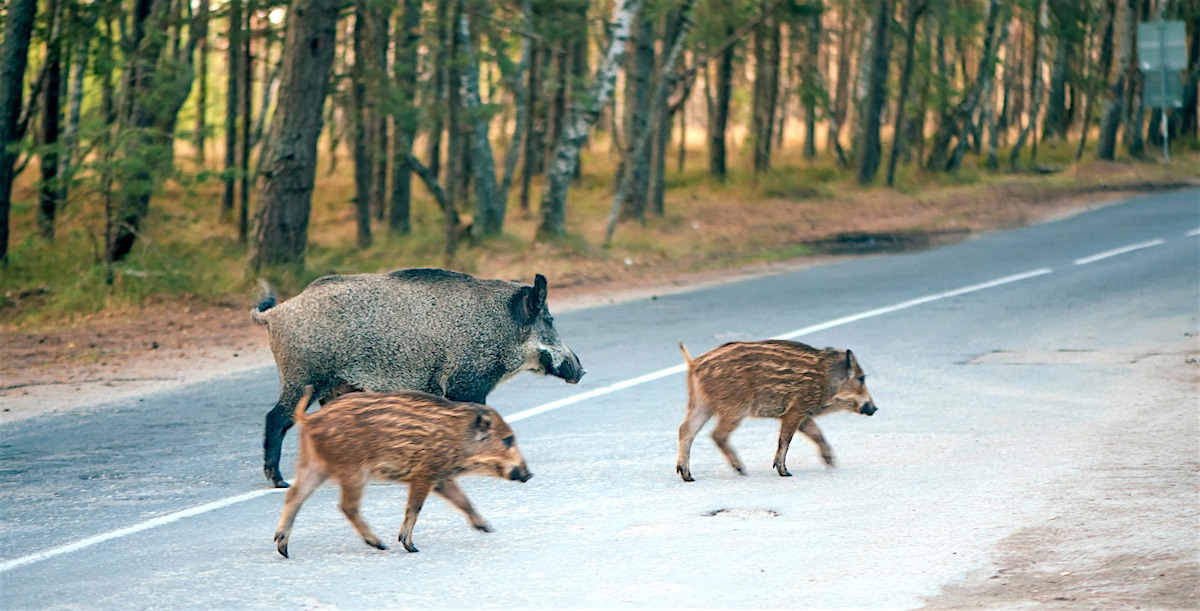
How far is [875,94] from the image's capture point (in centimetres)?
3572

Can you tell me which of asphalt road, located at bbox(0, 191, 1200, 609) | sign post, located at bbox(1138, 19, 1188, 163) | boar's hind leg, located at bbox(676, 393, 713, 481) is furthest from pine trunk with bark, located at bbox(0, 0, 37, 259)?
sign post, located at bbox(1138, 19, 1188, 163)

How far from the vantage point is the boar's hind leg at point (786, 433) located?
27.4ft

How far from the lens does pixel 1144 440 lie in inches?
362

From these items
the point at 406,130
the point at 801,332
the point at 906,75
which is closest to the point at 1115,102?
the point at 906,75

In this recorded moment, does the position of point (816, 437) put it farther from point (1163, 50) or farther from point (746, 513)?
point (1163, 50)

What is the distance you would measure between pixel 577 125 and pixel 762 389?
16308 mm

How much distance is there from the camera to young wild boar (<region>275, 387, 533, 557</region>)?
6.56 metres

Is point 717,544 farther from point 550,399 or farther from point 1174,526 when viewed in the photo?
point 550,399

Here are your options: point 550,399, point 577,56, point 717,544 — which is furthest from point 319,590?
point 577,56

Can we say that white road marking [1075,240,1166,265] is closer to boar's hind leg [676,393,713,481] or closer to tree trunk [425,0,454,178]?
tree trunk [425,0,454,178]

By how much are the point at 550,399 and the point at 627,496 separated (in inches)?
132

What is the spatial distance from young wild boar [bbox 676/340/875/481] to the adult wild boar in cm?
97

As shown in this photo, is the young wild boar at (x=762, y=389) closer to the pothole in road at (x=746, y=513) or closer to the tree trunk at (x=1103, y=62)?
the pothole in road at (x=746, y=513)

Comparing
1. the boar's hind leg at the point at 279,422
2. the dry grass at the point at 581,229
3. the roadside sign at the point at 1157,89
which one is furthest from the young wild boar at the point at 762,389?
A: the roadside sign at the point at 1157,89
